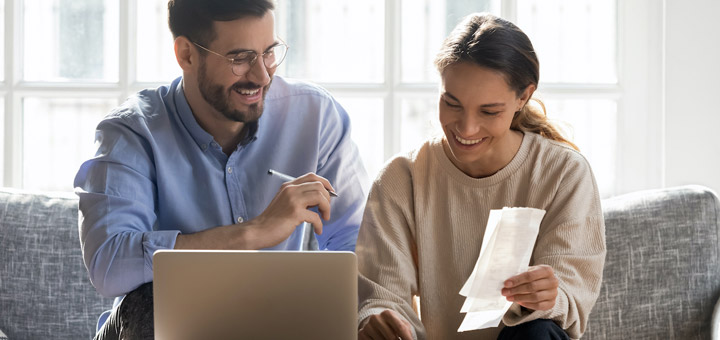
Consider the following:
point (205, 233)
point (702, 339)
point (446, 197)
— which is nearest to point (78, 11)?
point (205, 233)

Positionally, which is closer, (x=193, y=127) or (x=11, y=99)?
(x=193, y=127)

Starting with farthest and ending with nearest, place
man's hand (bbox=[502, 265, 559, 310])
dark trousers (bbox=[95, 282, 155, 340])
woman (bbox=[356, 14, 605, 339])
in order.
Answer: woman (bbox=[356, 14, 605, 339]) < dark trousers (bbox=[95, 282, 155, 340]) < man's hand (bbox=[502, 265, 559, 310])

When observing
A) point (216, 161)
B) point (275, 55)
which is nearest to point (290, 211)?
point (216, 161)

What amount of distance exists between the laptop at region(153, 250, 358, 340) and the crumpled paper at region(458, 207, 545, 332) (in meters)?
0.24

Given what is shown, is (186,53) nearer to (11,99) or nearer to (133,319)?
(133,319)

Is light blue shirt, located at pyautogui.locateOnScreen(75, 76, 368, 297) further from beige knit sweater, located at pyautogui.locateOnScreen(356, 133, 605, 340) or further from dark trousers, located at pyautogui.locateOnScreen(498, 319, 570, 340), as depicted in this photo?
dark trousers, located at pyautogui.locateOnScreen(498, 319, 570, 340)

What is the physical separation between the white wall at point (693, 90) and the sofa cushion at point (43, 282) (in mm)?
1938

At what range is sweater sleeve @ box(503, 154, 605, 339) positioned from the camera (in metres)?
1.79

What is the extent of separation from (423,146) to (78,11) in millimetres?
1580

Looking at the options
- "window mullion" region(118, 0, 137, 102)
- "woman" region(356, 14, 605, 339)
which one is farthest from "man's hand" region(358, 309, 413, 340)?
A: "window mullion" region(118, 0, 137, 102)

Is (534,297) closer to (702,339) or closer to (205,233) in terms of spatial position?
(205,233)

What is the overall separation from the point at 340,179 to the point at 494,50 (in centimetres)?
61

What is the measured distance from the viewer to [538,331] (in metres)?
1.68

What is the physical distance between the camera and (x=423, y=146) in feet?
6.87
